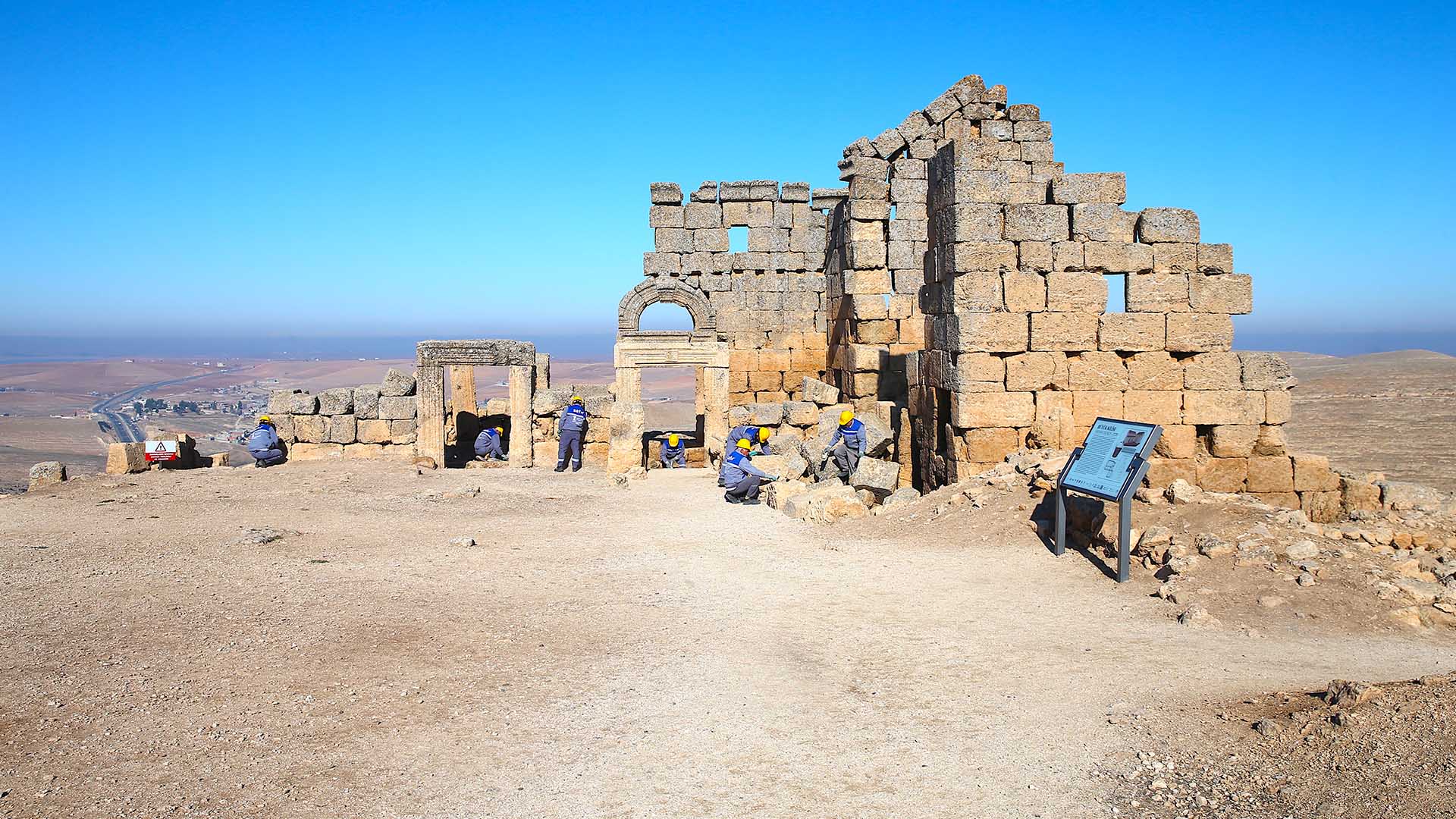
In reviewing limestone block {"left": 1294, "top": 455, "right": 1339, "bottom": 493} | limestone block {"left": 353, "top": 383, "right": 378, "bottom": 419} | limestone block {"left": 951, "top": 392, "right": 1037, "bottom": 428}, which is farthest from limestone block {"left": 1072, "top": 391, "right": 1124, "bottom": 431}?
limestone block {"left": 353, "top": 383, "right": 378, "bottom": 419}

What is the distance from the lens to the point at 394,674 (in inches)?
214

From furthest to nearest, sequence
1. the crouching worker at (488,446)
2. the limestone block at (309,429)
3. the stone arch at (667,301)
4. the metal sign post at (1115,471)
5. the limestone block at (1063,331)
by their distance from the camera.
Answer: the stone arch at (667,301)
the crouching worker at (488,446)
the limestone block at (309,429)
the limestone block at (1063,331)
the metal sign post at (1115,471)

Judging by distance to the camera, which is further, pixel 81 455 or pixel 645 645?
pixel 81 455

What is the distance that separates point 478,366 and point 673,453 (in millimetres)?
3983

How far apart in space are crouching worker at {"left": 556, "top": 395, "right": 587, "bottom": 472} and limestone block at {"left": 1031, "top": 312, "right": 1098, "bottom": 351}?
858cm

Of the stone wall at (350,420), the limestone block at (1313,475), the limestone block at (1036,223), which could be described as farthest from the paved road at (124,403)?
the limestone block at (1313,475)

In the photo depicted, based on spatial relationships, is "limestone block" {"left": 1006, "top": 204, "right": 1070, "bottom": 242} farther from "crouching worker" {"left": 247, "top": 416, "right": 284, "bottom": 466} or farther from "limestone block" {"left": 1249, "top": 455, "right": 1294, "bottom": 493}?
"crouching worker" {"left": 247, "top": 416, "right": 284, "bottom": 466}

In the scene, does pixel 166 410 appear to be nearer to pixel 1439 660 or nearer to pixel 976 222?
pixel 976 222

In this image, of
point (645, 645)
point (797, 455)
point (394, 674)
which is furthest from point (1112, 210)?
point (394, 674)

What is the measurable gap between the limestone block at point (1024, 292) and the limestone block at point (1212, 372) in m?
1.91

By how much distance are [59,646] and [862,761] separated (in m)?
4.86

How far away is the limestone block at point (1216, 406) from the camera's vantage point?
10875 mm

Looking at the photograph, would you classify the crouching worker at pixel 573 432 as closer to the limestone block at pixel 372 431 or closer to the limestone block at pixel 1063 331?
the limestone block at pixel 372 431

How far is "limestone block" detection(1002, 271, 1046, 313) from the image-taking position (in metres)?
10.6
